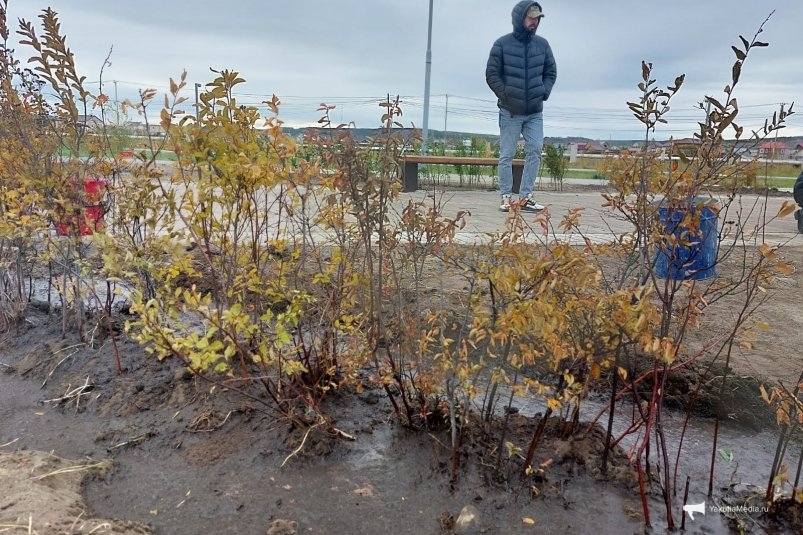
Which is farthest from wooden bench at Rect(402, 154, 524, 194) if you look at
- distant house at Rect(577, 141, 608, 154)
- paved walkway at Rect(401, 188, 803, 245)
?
distant house at Rect(577, 141, 608, 154)

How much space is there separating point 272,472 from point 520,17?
20.0ft

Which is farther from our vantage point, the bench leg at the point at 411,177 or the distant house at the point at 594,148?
the bench leg at the point at 411,177

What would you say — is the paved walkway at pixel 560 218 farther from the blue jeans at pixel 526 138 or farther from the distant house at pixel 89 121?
the distant house at pixel 89 121

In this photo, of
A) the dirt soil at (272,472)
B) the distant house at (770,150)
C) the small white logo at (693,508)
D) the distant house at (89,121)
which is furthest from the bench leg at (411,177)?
the small white logo at (693,508)

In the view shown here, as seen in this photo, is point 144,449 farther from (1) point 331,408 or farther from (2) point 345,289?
(2) point 345,289

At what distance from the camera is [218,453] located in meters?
2.20

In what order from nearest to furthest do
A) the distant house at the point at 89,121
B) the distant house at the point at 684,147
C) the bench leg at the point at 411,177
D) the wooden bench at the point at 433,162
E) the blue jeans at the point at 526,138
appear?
the distant house at the point at 684,147 < the distant house at the point at 89,121 < the blue jeans at the point at 526,138 < the wooden bench at the point at 433,162 < the bench leg at the point at 411,177

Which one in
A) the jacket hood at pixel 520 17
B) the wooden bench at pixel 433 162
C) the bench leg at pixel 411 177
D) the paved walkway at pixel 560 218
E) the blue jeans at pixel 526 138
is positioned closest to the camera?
the paved walkway at pixel 560 218

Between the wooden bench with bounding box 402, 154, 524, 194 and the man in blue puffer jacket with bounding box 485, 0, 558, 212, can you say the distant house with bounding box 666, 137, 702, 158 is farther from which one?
the wooden bench with bounding box 402, 154, 524, 194

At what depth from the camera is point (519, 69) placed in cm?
682

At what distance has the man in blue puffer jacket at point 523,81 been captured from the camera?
6.80 m

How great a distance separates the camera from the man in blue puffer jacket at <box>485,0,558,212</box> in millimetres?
6805

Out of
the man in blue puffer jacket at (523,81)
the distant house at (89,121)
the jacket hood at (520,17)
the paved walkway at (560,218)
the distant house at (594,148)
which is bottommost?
the paved walkway at (560,218)

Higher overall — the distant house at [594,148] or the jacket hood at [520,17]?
the jacket hood at [520,17]
